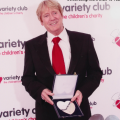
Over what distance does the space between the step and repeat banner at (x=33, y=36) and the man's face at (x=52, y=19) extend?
0.61 metres

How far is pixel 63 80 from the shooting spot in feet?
4.71

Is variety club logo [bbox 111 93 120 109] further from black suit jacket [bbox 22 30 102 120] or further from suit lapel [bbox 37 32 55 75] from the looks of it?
suit lapel [bbox 37 32 55 75]

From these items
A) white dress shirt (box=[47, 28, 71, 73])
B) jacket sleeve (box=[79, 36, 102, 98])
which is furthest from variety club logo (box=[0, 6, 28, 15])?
jacket sleeve (box=[79, 36, 102, 98])

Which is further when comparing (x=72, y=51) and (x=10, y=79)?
(x=10, y=79)

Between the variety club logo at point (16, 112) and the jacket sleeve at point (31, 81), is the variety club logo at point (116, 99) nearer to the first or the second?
the variety club logo at point (16, 112)

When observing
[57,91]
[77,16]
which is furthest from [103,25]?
[57,91]

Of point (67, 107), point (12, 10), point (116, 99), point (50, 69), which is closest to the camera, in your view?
point (67, 107)

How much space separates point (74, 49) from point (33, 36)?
85cm

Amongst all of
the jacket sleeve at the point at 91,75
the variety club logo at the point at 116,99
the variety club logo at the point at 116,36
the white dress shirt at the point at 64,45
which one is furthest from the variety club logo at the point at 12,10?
the variety club logo at the point at 116,99

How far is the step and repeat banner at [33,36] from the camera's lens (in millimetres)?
2318

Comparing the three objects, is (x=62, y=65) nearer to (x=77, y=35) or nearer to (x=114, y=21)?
(x=77, y=35)

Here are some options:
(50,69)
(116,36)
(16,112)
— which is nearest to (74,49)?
(50,69)

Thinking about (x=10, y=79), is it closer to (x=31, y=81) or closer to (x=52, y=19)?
(x=31, y=81)

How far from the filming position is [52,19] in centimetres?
171
